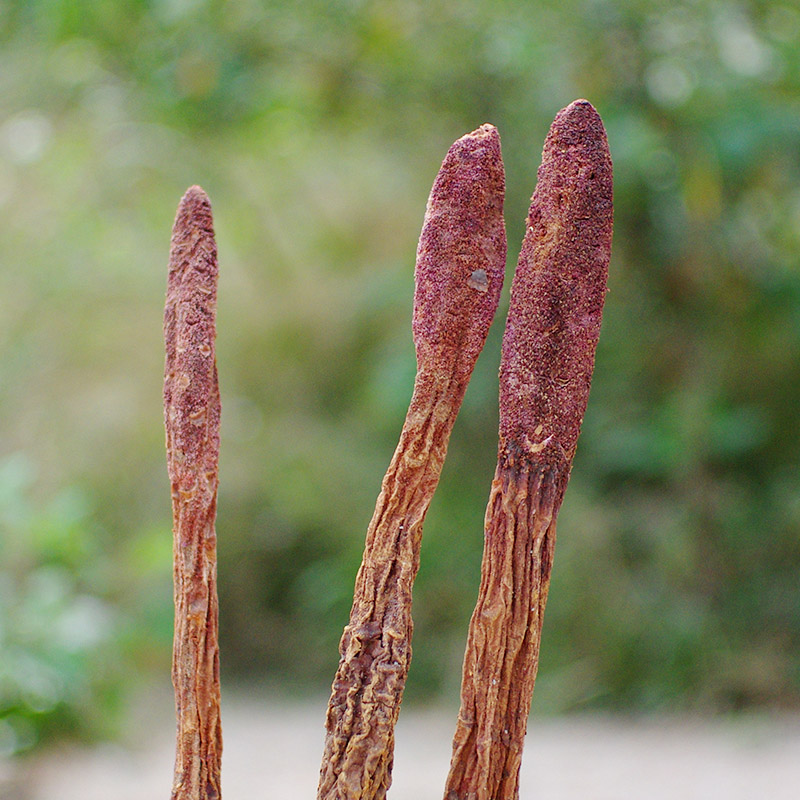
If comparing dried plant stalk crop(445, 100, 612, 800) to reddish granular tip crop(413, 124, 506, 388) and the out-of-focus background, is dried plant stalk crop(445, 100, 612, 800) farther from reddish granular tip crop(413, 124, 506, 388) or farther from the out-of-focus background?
the out-of-focus background

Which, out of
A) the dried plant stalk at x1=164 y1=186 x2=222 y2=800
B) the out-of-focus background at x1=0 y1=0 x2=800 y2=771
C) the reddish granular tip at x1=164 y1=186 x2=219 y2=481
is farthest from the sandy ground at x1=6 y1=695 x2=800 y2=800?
the reddish granular tip at x1=164 y1=186 x2=219 y2=481

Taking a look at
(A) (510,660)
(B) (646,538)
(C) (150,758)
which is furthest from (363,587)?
(B) (646,538)

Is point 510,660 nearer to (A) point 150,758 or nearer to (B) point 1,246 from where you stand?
(A) point 150,758

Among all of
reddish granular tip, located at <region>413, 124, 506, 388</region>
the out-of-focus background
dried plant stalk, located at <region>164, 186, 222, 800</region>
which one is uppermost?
the out-of-focus background

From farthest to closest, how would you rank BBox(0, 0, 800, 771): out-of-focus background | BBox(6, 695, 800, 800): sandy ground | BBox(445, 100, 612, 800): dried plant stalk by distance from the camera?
1. BBox(0, 0, 800, 771): out-of-focus background
2. BBox(6, 695, 800, 800): sandy ground
3. BBox(445, 100, 612, 800): dried plant stalk

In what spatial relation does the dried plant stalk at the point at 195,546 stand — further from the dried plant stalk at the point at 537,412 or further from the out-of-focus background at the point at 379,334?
the out-of-focus background at the point at 379,334

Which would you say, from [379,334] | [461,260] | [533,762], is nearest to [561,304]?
[461,260]
